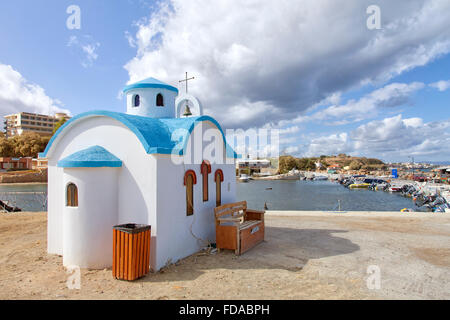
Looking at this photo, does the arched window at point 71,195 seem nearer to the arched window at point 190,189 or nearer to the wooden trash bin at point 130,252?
the wooden trash bin at point 130,252

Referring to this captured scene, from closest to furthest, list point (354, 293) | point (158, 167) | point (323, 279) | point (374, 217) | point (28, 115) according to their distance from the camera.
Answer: point (354, 293) → point (323, 279) → point (158, 167) → point (374, 217) → point (28, 115)

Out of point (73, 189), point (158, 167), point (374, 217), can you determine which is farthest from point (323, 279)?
point (374, 217)

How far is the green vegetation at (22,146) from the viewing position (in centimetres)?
7131

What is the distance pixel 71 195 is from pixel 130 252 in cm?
228

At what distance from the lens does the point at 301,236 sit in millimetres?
10039

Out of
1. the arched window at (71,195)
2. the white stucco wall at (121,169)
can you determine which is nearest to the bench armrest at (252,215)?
the white stucco wall at (121,169)

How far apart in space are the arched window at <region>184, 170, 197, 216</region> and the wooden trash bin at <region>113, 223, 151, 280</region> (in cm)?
183

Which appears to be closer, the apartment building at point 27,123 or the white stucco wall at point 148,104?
the white stucco wall at point 148,104

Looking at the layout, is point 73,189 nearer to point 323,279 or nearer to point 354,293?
point 323,279

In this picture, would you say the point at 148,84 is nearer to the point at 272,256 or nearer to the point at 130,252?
the point at 130,252

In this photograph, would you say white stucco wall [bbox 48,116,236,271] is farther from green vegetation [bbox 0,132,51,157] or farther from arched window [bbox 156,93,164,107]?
green vegetation [bbox 0,132,51,157]

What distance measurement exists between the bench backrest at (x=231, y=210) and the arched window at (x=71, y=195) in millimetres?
3752
